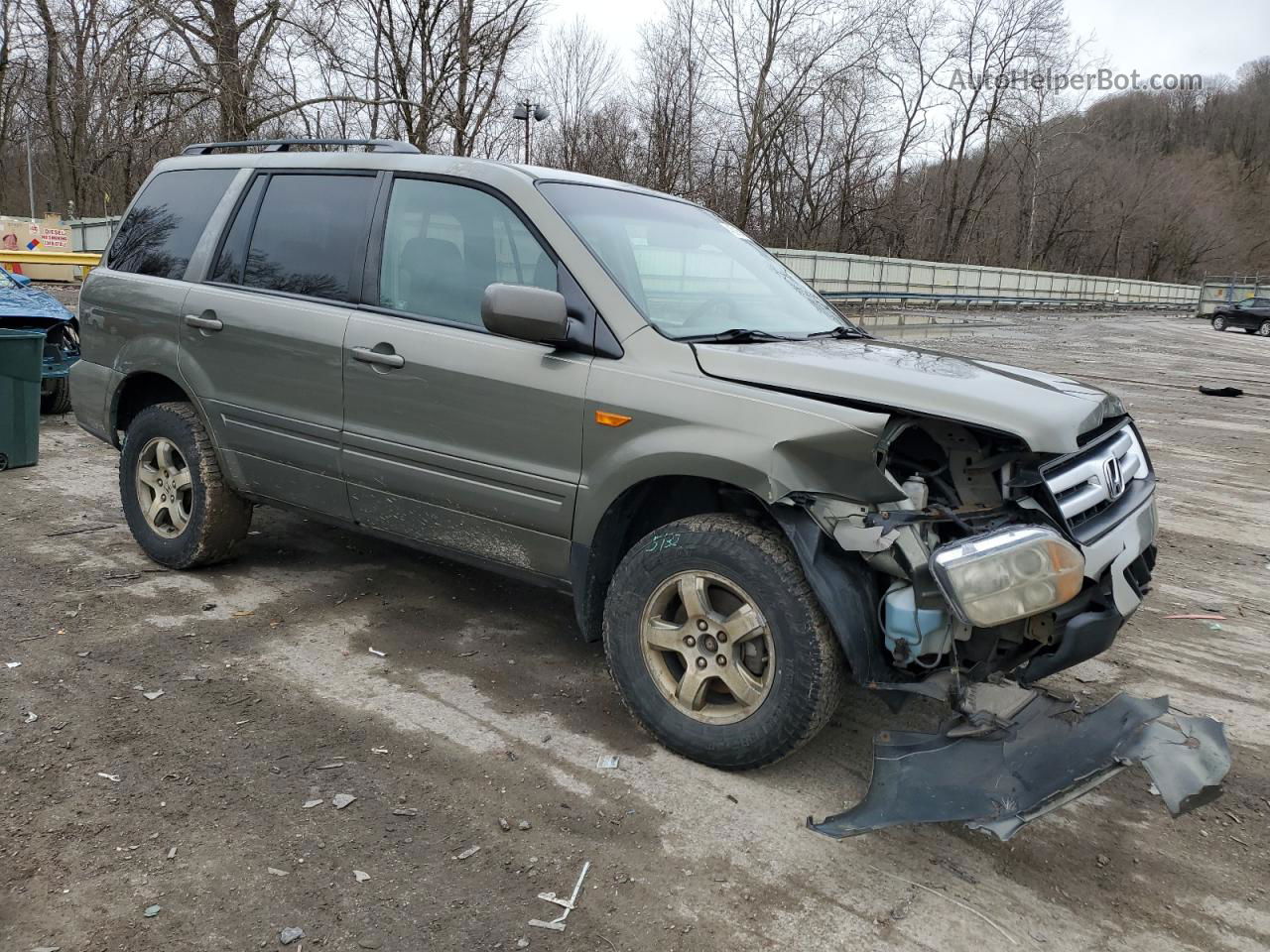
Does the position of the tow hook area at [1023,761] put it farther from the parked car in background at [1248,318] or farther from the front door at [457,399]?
the parked car in background at [1248,318]

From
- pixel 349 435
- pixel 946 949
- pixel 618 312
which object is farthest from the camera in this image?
pixel 349 435

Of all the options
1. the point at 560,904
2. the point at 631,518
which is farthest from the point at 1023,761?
the point at 631,518

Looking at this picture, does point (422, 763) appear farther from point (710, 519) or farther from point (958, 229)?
point (958, 229)

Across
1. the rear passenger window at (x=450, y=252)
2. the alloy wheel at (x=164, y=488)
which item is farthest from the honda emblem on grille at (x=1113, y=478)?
the alloy wheel at (x=164, y=488)

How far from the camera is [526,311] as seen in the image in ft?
10.5

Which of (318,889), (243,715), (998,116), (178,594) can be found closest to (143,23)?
(178,594)

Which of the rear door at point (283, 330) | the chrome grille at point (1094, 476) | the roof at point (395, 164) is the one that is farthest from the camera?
the rear door at point (283, 330)

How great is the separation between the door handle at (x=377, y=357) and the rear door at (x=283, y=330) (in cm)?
13

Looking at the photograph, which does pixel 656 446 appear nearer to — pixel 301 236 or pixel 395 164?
pixel 395 164

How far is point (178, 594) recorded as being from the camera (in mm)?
4586

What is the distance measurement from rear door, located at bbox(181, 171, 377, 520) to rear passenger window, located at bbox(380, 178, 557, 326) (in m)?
0.19

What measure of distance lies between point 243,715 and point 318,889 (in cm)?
110

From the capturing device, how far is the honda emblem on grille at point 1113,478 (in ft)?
10.2

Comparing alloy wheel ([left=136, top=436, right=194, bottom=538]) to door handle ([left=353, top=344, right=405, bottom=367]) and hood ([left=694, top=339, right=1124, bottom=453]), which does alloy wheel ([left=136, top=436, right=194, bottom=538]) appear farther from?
hood ([left=694, top=339, right=1124, bottom=453])
